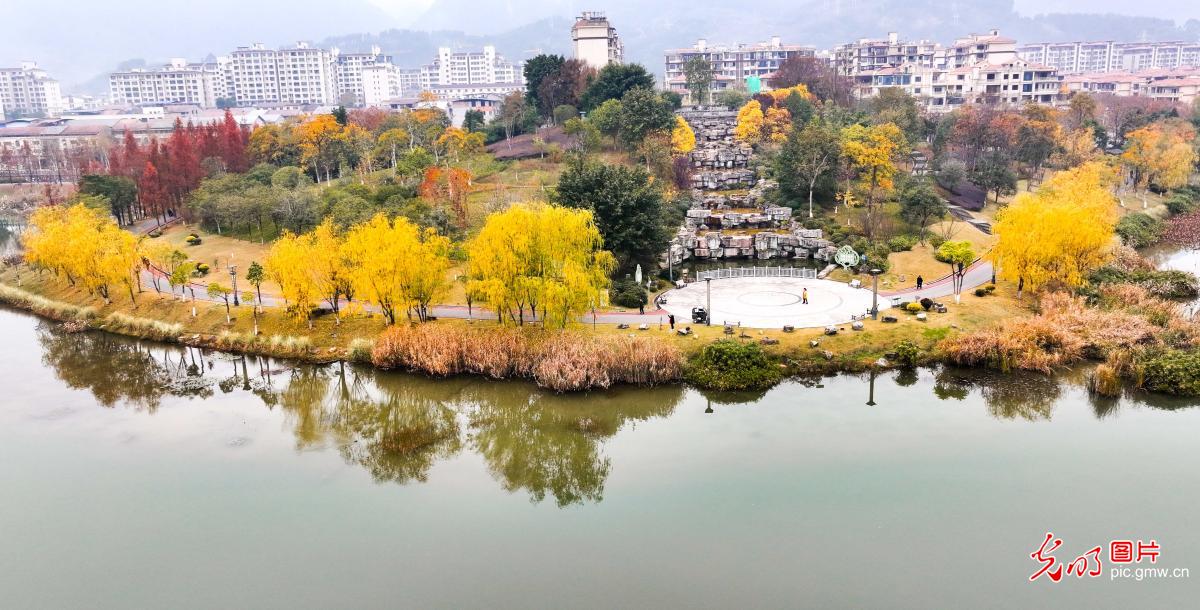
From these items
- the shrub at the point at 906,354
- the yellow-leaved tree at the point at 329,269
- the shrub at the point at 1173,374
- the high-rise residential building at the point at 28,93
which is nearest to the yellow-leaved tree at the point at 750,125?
the shrub at the point at 906,354

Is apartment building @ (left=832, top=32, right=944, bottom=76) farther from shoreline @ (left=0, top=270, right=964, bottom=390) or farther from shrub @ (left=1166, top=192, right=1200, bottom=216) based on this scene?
shoreline @ (left=0, top=270, right=964, bottom=390)

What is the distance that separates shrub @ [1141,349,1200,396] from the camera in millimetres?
25438

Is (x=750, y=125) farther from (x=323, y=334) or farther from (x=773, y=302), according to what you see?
(x=323, y=334)

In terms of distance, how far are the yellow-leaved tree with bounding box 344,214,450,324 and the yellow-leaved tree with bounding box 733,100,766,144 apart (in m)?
35.4

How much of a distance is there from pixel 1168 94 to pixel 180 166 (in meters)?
111

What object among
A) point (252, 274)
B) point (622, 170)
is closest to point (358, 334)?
point (252, 274)

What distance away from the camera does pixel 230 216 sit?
47.8 metres

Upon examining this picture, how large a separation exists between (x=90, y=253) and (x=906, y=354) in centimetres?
3496

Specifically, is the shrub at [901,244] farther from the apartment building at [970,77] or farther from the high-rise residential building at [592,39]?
the high-rise residential building at [592,39]

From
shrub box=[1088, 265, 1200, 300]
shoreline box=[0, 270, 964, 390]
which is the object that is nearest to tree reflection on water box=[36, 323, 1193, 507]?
shoreline box=[0, 270, 964, 390]

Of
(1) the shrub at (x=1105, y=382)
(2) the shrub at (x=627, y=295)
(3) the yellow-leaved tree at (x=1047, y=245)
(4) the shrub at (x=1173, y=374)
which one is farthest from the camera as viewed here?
(2) the shrub at (x=627, y=295)

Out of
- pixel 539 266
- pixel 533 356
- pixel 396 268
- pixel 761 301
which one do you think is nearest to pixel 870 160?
pixel 761 301

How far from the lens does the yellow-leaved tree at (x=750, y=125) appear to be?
6162cm

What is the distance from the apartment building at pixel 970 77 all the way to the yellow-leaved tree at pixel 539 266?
65.6m
